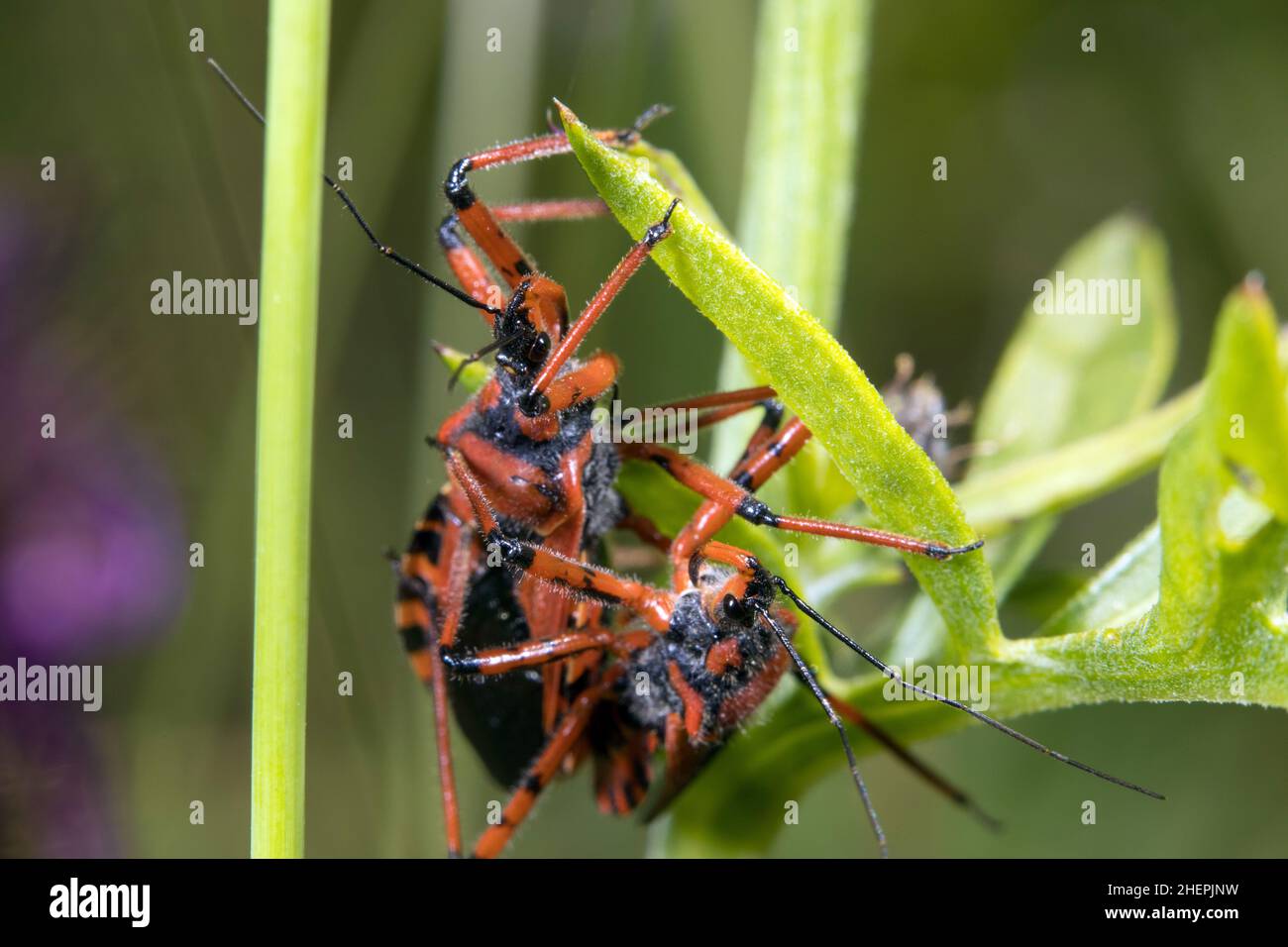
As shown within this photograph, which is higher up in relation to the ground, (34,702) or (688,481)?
(688,481)

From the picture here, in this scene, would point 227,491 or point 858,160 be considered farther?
point 858,160

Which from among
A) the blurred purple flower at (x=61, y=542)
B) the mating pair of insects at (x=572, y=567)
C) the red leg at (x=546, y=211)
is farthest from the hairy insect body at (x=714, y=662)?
the blurred purple flower at (x=61, y=542)

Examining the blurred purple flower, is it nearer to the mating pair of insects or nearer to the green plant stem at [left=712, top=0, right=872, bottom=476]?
the mating pair of insects

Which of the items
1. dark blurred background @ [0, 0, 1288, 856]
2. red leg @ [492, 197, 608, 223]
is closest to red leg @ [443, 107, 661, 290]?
red leg @ [492, 197, 608, 223]

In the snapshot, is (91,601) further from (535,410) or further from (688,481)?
(688,481)

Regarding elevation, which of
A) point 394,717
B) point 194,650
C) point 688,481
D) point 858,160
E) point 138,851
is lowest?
point 138,851
